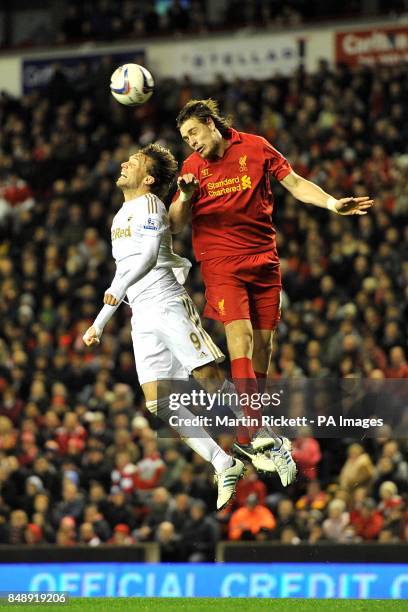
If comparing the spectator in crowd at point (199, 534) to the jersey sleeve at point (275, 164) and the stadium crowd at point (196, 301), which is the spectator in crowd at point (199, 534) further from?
the jersey sleeve at point (275, 164)

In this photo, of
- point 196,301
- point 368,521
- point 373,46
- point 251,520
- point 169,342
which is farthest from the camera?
point 373,46

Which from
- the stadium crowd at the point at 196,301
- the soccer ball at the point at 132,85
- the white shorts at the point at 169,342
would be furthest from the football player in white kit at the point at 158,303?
the stadium crowd at the point at 196,301

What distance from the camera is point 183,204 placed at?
32.0 ft

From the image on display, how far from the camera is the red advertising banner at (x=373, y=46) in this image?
→ 23.4 m

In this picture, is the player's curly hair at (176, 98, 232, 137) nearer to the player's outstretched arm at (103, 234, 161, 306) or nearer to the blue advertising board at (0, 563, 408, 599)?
the player's outstretched arm at (103, 234, 161, 306)

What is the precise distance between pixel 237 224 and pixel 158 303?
0.83 m

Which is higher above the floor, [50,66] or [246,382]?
[50,66]

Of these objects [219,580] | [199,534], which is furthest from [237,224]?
[199,534]

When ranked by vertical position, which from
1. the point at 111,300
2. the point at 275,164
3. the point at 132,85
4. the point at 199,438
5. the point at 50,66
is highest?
the point at 50,66

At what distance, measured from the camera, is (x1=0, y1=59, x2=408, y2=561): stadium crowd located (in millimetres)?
15086

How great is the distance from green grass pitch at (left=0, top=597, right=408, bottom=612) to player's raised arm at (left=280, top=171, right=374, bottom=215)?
291 centimetres

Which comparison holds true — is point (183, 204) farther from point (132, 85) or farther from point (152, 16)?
point (152, 16)

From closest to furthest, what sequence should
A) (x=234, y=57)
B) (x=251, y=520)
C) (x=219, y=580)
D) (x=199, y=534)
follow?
(x=219, y=580)
(x=251, y=520)
(x=199, y=534)
(x=234, y=57)

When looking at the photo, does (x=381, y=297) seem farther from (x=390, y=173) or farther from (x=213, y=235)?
(x=213, y=235)
